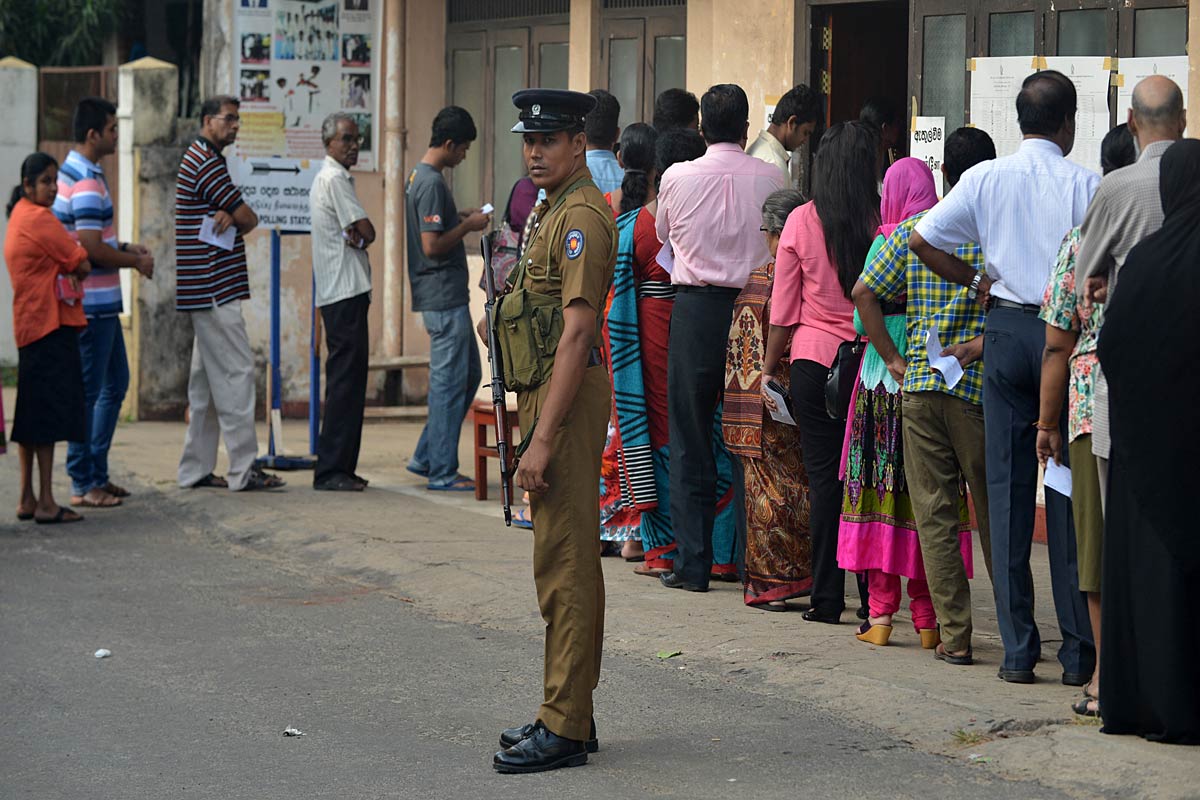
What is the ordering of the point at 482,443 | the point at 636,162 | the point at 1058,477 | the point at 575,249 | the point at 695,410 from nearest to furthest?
the point at 575,249
the point at 1058,477
the point at 695,410
the point at 636,162
the point at 482,443

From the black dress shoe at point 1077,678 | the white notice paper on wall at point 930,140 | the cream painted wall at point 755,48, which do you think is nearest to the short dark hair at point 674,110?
the white notice paper on wall at point 930,140

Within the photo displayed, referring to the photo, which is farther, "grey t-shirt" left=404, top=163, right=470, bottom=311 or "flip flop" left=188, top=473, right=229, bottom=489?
"flip flop" left=188, top=473, right=229, bottom=489

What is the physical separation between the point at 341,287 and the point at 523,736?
5291 millimetres

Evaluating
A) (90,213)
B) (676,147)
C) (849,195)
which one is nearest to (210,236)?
(90,213)

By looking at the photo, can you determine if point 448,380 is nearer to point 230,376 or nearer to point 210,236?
point 230,376

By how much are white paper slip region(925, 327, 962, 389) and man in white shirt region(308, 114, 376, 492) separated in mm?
4700

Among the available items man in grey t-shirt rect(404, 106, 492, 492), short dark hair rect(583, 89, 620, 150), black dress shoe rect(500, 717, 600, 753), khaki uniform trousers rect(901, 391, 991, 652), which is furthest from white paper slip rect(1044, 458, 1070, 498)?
man in grey t-shirt rect(404, 106, 492, 492)

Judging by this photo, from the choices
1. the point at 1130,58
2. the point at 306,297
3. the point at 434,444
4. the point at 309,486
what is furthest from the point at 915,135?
the point at 306,297

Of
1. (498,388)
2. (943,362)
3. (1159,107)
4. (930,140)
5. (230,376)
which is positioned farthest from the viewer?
(230,376)

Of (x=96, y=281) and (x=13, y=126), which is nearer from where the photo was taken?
(x=96, y=281)

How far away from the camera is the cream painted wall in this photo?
32.6 ft

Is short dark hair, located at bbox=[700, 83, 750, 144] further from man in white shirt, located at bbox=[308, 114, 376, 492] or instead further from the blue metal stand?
the blue metal stand

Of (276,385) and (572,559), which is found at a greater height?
(276,385)

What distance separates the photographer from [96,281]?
1010cm
